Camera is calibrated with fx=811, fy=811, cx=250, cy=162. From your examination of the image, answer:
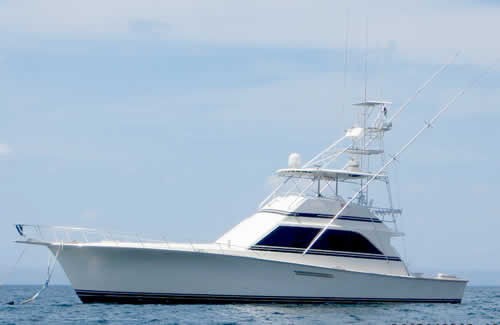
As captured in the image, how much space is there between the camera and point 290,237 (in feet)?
71.4

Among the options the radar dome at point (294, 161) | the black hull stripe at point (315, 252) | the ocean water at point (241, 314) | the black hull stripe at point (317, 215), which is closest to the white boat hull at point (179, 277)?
the ocean water at point (241, 314)

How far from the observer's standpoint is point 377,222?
2334cm

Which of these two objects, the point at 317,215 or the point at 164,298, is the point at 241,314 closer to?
the point at 164,298

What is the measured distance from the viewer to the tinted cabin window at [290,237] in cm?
2161

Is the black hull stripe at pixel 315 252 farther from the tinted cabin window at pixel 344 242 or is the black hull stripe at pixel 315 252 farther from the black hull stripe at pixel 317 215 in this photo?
the black hull stripe at pixel 317 215

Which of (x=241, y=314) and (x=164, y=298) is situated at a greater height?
(x=164, y=298)

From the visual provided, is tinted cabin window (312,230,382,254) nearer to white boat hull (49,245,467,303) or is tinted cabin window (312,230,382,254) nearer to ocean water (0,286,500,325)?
white boat hull (49,245,467,303)

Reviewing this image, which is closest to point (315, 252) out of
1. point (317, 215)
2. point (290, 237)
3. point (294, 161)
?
point (290, 237)

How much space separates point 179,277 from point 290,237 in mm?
3208

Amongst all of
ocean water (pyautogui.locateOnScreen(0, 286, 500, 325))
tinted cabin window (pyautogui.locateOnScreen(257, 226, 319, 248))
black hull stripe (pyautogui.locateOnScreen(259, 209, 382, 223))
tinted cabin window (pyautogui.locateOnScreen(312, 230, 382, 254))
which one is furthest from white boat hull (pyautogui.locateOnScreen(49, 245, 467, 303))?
black hull stripe (pyautogui.locateOnScreen(259, 209, 382, 223))

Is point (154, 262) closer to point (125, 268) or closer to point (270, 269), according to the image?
point (125, 268)

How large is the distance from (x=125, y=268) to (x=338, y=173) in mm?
6505

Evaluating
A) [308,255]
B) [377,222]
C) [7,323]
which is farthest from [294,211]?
[7,323]

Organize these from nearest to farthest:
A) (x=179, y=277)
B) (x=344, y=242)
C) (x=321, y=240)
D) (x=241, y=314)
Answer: (x=241, y=314)
(x=179, y=277)
(x=321, y=240)
(x=344, y=242)
